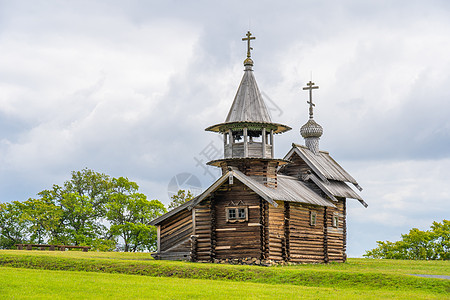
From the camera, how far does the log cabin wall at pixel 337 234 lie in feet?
143

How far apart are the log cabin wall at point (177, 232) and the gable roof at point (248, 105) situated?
21.8 feet

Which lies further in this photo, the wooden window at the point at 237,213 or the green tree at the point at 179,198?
the green tree at the point at 179,198

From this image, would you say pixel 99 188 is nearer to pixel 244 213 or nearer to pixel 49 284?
pixel 244 213

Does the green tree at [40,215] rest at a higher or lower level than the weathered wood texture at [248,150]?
lower

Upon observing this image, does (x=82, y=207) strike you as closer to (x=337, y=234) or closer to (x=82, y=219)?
(x=82, y=219)

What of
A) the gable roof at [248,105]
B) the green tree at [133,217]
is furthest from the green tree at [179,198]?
the gable roof at [248,105]

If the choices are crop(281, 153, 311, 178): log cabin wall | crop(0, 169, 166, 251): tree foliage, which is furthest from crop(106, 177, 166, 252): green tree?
crop(281, 153, 311, 178): log cabin wall

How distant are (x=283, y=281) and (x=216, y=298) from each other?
703 centimetres

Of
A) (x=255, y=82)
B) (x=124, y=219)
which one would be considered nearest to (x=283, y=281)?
(x=255, y=82)

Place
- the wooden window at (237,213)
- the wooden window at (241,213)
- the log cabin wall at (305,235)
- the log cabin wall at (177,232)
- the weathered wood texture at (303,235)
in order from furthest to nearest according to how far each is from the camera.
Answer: the log cabin wall at (305,235) < the log cabin wall at (177,232) < the weathered wood texture at (303,235) < the wooden window at (241,213) < the wooden window at (237,213)

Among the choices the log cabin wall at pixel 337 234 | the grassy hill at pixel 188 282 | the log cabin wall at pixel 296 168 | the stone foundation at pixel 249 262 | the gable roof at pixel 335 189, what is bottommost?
the grassy hill at pixel 188 282

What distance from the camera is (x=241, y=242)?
36000 mm

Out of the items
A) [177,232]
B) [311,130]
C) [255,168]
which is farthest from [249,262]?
[311,130]

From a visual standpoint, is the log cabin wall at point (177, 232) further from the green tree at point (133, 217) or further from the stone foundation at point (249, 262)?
the green tree at point (133, 217)
